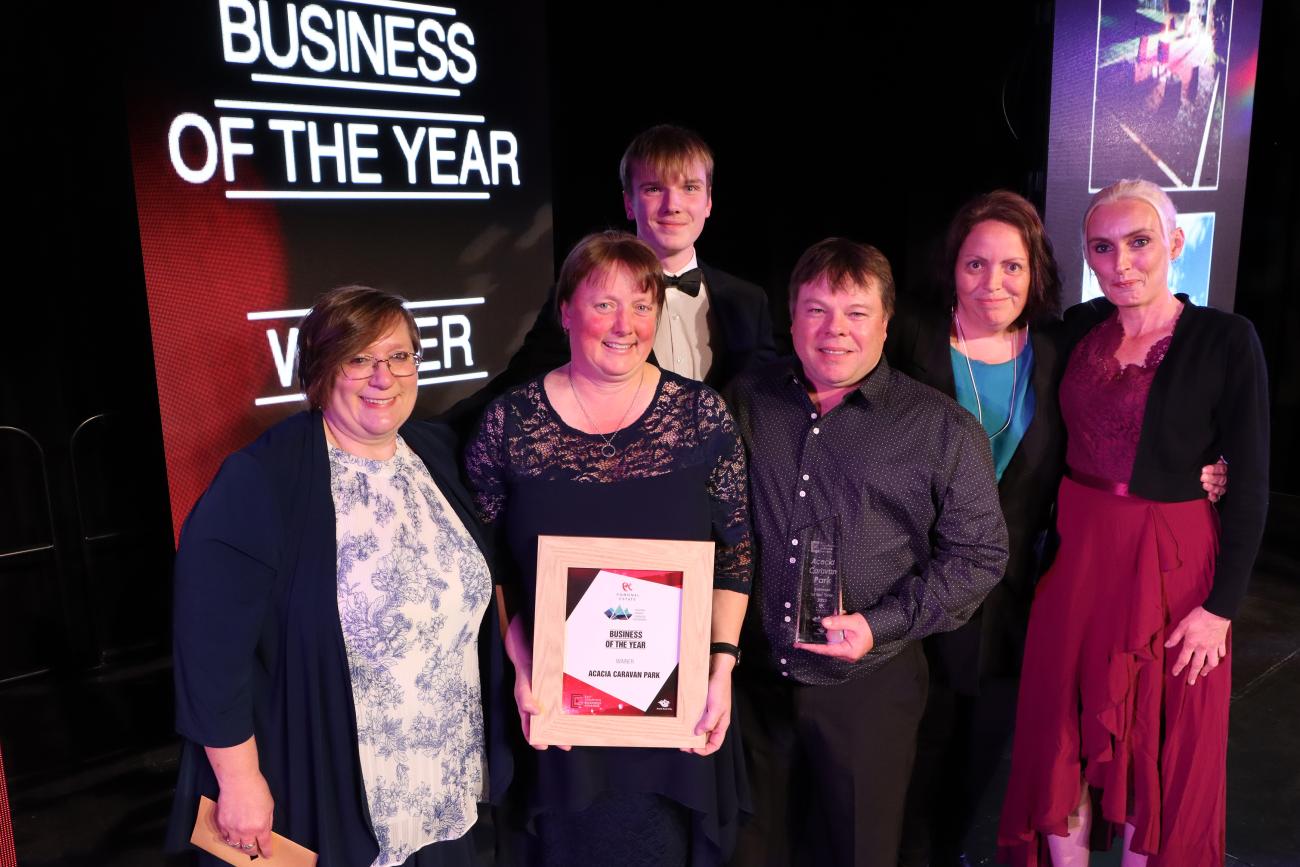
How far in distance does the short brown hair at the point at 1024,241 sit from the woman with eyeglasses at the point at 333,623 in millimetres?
1516

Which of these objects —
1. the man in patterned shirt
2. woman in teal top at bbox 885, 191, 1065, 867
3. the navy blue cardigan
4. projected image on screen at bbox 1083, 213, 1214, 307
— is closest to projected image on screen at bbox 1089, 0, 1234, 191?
projected image on screen at bbox 1083, 213, 1214, 307

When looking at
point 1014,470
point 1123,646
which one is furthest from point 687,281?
point 1123,646

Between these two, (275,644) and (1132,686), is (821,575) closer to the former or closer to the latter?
(1132,686)

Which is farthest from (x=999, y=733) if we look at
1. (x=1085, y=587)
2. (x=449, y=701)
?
(x=449, y=701)

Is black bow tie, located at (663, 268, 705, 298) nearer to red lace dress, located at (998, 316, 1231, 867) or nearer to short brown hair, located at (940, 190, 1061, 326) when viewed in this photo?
short brown hair, located at (940, 190, 1061, 326)

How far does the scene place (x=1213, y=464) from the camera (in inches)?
105

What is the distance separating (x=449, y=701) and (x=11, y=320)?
334cm

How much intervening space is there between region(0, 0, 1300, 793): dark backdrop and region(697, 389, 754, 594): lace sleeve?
152 centimetres

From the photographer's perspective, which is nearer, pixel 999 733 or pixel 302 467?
pixel 302 467

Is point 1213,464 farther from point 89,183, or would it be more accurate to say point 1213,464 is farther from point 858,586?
point 89,183

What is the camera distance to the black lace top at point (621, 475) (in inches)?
84.9

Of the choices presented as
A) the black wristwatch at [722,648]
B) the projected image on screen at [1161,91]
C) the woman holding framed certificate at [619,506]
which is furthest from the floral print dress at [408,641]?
the projected image on screen at [1161,91]

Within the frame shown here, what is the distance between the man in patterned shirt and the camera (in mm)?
2262

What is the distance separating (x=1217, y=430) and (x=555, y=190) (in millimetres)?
3843
